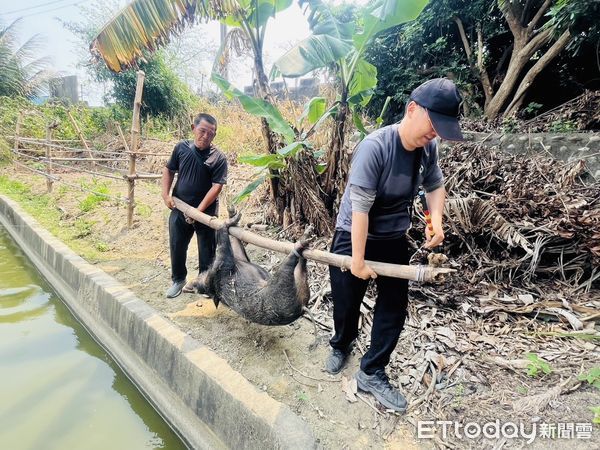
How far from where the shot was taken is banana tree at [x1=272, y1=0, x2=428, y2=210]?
127 inches

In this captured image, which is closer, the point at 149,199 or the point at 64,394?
the point at 64,394

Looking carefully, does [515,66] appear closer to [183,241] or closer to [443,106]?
[443,106]

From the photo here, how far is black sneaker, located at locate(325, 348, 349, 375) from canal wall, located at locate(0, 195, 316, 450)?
1.67 ft

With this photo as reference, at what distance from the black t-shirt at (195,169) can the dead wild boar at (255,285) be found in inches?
25.9

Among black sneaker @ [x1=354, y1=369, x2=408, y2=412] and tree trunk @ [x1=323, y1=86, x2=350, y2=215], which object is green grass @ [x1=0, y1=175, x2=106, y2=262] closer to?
tree trunk @ [x1=323, y1=86, x2=350, y2=215]

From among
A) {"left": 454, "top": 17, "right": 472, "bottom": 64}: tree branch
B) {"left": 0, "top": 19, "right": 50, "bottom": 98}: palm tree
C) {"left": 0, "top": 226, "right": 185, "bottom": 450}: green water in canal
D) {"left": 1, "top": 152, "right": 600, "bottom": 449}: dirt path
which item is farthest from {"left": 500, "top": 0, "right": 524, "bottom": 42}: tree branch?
{"left": 0, "top": 19, "right": 50, "bottom": 98}: palm tree

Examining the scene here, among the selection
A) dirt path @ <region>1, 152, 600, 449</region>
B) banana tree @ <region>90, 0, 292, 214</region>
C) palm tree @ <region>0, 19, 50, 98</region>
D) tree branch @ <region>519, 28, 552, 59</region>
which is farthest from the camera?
palm tree @ <region>0, 19, 50, 98</region>

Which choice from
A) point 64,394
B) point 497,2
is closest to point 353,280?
point 64,394

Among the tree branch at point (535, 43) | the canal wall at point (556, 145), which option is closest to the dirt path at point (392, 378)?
the canal wall at point (556, 145)

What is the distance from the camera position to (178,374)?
2.77 meters

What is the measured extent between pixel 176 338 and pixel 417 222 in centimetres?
254

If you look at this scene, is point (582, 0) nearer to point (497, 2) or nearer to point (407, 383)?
point (497, 2)

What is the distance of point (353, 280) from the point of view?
2.21 meters

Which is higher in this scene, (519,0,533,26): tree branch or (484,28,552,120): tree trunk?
(519,0,533,26): tree branch
